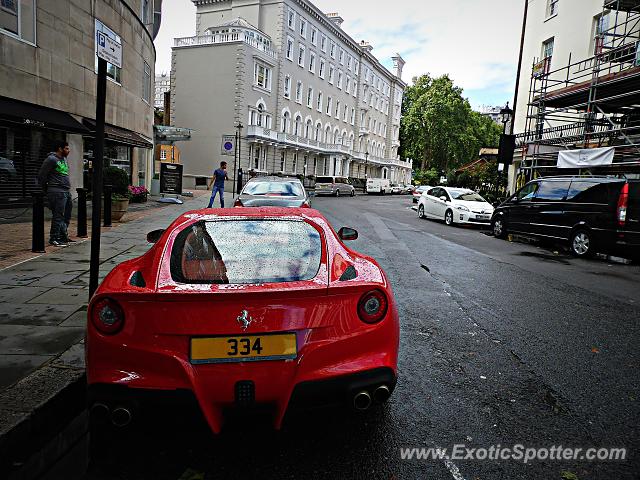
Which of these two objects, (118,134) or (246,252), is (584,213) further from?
(118,134)

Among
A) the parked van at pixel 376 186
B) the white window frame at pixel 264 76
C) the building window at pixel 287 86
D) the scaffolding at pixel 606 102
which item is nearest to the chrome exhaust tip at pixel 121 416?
the scaffolding at pixel 606 102

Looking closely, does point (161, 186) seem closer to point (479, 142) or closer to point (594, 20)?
point (594, 20)

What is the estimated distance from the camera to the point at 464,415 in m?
3.20

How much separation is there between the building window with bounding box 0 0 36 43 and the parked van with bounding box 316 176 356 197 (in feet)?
96.4

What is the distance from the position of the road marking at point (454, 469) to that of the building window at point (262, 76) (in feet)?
149

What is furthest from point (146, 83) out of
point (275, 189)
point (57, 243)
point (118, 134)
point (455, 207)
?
point (57, 243)

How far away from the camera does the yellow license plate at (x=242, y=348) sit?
249 cm

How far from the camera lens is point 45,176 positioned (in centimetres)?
863

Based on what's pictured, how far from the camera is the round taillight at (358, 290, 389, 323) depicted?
9.09 feet

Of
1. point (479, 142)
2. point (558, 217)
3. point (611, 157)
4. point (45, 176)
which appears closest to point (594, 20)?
point (611, 157)

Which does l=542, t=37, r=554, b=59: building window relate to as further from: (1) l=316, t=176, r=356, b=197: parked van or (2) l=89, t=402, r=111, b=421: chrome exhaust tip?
(2) l=89, t=402, r=111, b=421: chrome exhaust tip

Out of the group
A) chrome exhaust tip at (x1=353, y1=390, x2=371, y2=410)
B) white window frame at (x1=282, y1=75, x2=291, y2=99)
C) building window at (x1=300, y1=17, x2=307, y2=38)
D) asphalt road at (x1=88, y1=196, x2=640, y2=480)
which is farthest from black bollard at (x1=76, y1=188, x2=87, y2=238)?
building window at (x1=300, y1=17, x2=307, y2=38)

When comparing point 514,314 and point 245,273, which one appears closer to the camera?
point 245,273

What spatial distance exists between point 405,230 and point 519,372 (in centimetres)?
1145
